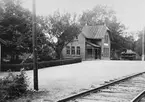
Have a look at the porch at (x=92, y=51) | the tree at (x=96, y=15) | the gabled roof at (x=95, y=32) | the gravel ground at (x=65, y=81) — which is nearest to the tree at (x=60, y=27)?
the porch at (x=92, y=51)

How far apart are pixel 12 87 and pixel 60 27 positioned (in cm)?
2464

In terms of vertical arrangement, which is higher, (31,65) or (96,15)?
(96,15)

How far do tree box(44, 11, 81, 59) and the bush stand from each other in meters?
23.8

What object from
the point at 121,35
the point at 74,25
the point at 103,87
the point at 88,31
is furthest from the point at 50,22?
the point at 121,35

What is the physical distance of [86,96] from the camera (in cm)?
775

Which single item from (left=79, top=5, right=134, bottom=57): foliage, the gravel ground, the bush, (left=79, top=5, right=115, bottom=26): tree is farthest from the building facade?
the bush

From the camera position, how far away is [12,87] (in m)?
7.93

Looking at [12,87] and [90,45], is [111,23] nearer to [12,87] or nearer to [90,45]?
[90,45]

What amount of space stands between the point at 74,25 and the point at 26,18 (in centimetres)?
1268

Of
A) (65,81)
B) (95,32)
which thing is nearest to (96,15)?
(95,32)

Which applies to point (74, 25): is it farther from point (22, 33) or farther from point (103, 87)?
point (103, 87)

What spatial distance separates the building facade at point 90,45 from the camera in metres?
42.5

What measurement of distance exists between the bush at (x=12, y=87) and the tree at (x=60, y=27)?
23761 mm

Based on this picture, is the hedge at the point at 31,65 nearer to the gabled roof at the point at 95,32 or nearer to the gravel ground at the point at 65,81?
the gravel ground at the point at 65,81
